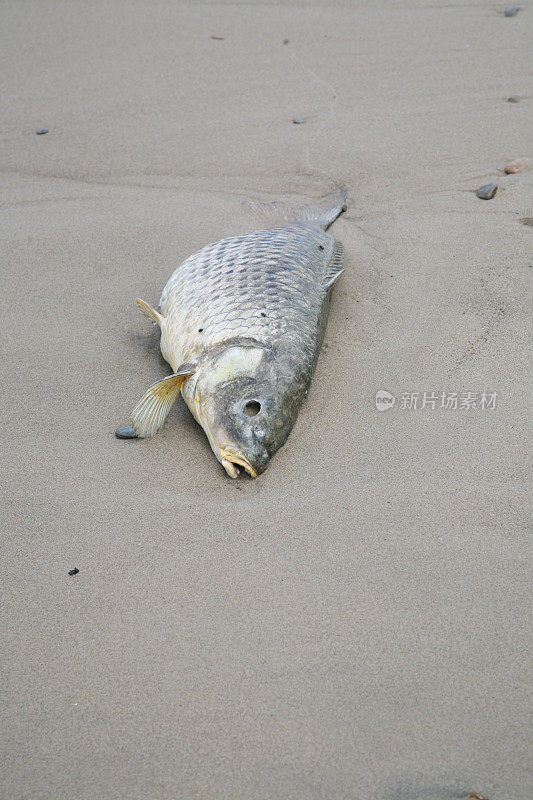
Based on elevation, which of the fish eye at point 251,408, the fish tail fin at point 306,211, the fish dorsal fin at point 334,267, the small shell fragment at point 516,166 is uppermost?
the small shell fragment at point 516,166

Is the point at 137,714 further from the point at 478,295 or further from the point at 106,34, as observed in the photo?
the point at 106,34

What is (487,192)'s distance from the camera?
5.20 metres

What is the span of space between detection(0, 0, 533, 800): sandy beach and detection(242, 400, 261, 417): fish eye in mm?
315

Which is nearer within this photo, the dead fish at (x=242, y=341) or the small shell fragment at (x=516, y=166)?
the dead fish at (x=242, y=341)

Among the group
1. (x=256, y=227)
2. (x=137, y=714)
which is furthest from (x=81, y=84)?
(x=137, y=714)

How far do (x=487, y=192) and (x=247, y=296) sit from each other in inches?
111

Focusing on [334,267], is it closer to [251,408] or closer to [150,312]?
[150,312]

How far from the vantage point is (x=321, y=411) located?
3.47 m

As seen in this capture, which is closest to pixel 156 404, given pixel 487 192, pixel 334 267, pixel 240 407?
pixel 240 407

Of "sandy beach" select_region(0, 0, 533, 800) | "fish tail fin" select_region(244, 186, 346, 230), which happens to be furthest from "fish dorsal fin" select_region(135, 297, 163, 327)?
"fish tail fin" select_region(244, 186, 346, 230)

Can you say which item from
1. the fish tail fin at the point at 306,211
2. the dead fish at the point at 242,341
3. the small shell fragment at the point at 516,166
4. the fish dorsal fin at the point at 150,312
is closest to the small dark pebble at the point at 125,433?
the dead fish at the point at 242,341

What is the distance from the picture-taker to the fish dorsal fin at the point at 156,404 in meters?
3.22

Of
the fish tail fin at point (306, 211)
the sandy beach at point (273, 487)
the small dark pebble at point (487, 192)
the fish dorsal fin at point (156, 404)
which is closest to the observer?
the sandy beach at point (273, 487)

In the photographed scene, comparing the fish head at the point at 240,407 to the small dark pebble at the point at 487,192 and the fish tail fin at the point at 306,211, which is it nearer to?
the fish tail fin at the point at 306,211
